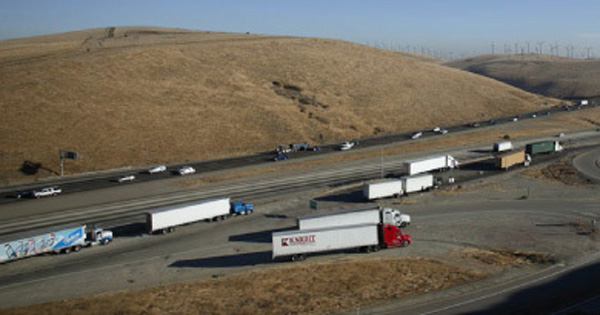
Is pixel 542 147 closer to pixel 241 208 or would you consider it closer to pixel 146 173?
pixel 241 208

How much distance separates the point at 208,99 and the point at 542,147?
69196mm

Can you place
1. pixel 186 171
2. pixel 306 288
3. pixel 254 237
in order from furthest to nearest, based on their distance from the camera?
pixel 186 171 → pixel 254 237 → pixel 306 288

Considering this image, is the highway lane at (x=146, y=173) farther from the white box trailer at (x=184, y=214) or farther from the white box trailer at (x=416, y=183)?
the white box trailer at (x=416, y=183)

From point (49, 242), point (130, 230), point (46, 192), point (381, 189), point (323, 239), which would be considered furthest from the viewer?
point (46, 192)

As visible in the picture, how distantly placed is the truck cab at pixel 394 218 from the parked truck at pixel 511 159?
31226 millimetres

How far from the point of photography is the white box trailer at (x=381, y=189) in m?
56.9

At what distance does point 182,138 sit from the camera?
303 feet

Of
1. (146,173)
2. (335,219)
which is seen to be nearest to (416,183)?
(335,219)

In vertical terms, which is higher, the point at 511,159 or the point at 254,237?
the point at 511,159

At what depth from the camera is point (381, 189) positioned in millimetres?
57344

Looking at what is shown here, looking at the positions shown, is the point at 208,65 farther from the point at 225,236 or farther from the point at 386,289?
the point at 386,289

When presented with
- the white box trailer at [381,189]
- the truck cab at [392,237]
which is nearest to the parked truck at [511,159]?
the white box trailer at [381,189]

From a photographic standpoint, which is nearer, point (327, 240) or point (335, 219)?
point (327, 240)

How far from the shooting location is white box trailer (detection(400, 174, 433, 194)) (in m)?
59.2
